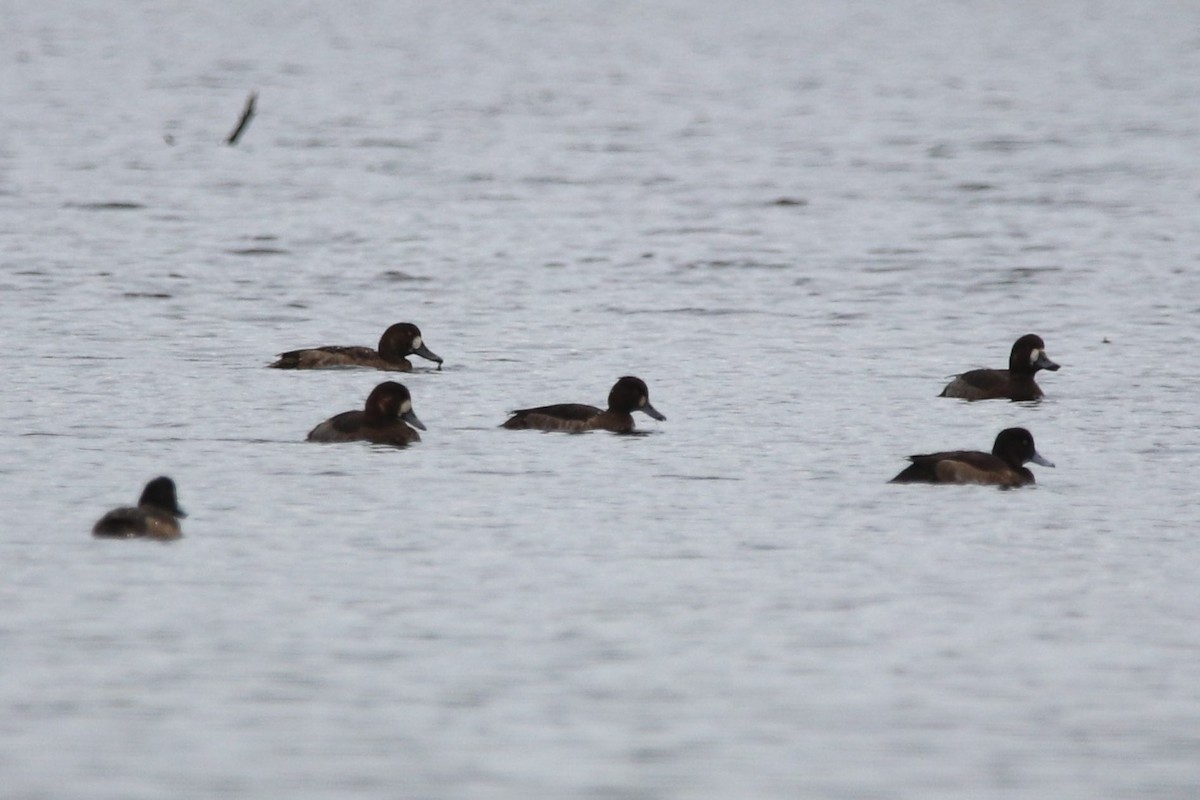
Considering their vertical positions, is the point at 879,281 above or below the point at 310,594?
above

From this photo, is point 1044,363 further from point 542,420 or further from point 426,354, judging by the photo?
point 426,354

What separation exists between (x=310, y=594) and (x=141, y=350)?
34.0 ft

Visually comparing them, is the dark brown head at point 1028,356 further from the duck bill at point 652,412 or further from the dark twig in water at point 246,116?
the dark twig in water at point 246,116

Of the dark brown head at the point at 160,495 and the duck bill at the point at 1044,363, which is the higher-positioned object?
the duck bill at the point at 1044,363

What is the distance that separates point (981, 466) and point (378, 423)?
4486mm

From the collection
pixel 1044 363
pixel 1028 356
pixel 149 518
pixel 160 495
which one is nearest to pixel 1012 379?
pixel 1028 356

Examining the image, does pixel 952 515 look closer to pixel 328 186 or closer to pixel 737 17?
pixel 328 186

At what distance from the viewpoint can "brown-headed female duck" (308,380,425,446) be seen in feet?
54.8

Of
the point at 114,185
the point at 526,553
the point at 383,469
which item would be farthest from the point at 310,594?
the point at 114,185

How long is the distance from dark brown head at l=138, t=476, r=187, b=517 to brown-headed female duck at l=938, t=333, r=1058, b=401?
27.6ft

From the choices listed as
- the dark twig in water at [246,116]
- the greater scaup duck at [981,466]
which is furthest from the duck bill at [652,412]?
the dark twig in water at [246,116]

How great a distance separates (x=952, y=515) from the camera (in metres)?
14.4

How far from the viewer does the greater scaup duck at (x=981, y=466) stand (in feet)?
49.7

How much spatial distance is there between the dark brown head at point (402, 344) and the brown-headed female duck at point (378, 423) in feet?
12.7
